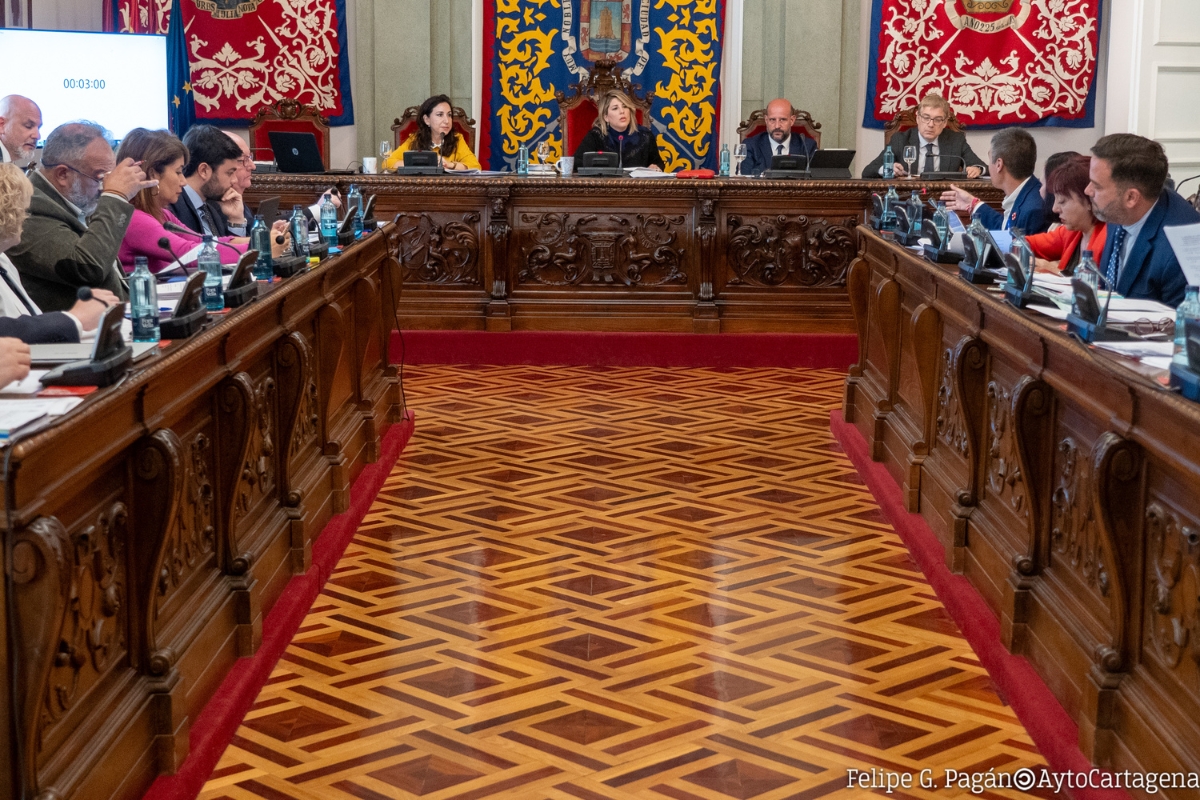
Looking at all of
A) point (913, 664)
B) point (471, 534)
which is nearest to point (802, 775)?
point (913, 664)

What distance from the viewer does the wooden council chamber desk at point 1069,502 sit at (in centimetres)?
246

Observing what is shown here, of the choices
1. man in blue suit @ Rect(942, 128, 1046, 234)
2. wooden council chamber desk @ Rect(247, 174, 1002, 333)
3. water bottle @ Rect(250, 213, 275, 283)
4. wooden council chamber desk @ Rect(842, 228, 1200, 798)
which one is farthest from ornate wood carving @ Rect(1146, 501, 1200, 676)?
wooden council chamber desk @ Rect(247, 174, 1002, 333)

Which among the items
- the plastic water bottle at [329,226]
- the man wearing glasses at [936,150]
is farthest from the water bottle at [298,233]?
the man wearing glasses at [936,150]

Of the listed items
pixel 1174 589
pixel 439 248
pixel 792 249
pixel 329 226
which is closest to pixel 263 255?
pixel 329 226

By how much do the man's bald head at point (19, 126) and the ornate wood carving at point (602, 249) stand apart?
2.61 m

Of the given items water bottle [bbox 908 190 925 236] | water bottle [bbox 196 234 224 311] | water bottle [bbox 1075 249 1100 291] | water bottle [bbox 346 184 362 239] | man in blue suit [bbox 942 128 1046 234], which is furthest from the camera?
water bottle [bbox 346 184 362 239]

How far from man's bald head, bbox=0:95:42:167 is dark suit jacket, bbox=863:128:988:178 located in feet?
15.1

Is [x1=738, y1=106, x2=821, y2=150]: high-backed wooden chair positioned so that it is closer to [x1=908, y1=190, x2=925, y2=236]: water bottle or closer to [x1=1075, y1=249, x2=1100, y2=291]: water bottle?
[x1=908, y1=190, x2=925, y2=236]: water bottle

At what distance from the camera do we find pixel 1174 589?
2479 millimetres

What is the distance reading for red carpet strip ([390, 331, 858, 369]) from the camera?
7648 millimetres

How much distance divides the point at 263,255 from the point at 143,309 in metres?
1.18

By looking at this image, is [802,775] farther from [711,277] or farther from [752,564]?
[711,277]

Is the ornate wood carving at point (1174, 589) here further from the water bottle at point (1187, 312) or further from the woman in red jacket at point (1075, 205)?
the woman in red jacket at point (1075, 205)

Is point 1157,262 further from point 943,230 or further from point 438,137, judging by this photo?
point 438,137
